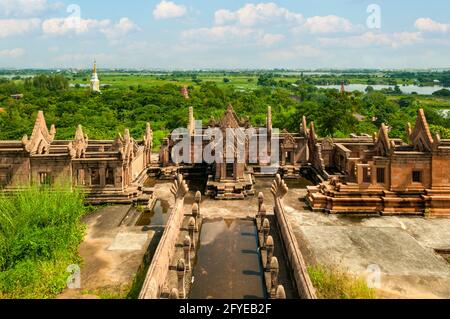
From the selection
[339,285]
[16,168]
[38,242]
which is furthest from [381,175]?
[16,168]

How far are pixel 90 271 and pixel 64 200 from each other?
5.35m

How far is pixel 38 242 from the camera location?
16875mm

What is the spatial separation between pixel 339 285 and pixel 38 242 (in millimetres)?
12577

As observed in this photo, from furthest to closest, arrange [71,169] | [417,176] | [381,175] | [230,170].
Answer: [230,170] < [71,169] < [381,175] < [417,176]

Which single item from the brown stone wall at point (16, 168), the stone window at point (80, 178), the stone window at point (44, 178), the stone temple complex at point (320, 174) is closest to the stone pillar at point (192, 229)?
the stone temple complex at point (320, 174)

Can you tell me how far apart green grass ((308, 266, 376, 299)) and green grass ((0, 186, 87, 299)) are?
9948mm

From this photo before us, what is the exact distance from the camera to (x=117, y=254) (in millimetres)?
18500

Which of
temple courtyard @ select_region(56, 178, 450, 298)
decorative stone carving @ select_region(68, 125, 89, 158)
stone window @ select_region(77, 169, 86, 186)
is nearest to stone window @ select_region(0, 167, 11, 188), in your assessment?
decorative stone carving @ select_region(68, 125, 89, 158)

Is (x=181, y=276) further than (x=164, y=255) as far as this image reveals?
No

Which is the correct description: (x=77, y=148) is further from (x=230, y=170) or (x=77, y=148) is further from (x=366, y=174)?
(x=366, y=174)

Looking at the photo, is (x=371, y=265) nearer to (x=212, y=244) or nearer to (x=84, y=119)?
(x=212, y=244)

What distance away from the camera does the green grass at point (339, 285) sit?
13883mm

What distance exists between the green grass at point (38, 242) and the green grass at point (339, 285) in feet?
32.6

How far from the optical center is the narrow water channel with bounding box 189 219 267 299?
617 inches
